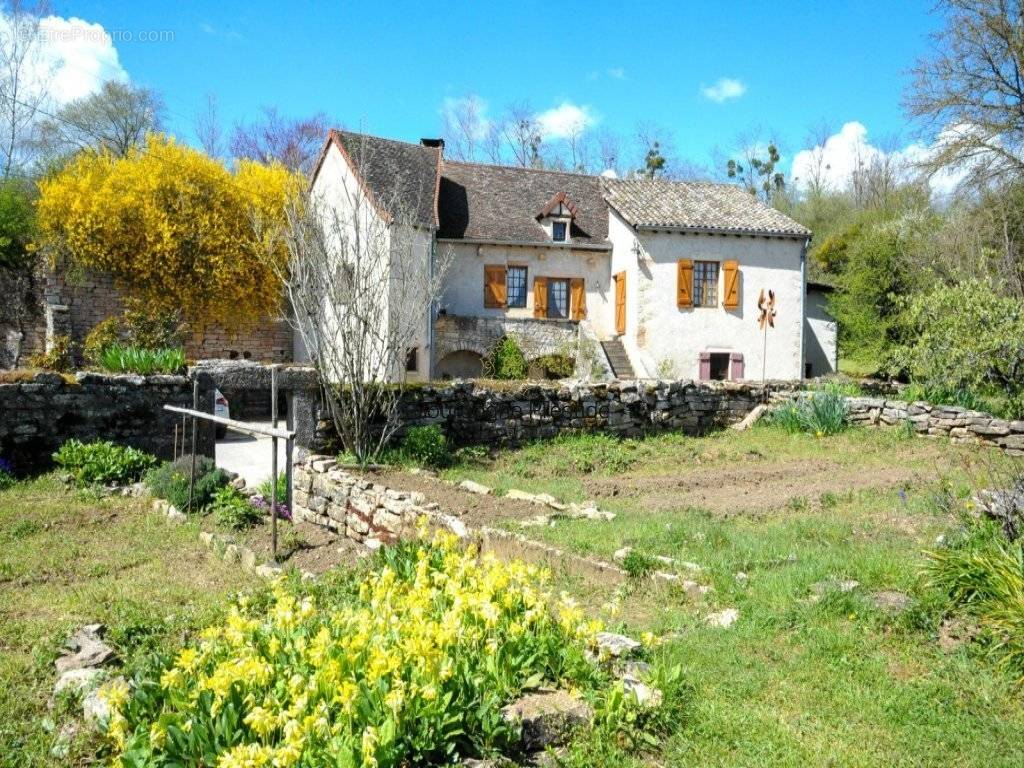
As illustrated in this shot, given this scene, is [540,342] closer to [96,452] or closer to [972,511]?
[96,452]

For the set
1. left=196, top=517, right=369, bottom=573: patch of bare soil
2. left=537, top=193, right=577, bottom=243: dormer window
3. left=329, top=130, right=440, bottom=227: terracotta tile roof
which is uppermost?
left=329, top=130, right=440, bottom=227: terracotta tile roof

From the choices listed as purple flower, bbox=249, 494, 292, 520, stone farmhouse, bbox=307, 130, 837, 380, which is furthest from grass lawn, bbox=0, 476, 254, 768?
stone farmhouse, bbox=307, 130, 837, 380

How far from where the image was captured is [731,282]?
2300 cm

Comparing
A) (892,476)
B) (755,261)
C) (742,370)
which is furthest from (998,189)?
(892,476)

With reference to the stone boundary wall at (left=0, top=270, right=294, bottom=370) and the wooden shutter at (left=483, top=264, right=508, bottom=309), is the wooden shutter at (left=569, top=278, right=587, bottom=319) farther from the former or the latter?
the stone boundary wall at (left=0, top=270, right=294, bottom=370)

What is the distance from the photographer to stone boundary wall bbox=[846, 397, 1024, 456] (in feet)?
40.4

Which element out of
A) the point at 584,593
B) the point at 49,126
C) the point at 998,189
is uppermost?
the point at 49,126

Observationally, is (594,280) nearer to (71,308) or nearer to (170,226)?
(170,226)

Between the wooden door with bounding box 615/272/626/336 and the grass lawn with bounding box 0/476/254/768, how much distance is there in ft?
55.0

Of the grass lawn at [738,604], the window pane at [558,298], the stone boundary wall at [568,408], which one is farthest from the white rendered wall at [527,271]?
the grass lawn at [738,604]

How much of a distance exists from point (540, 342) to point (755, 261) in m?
7.36

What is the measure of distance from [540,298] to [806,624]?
1939 cm

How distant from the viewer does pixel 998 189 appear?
22656mm

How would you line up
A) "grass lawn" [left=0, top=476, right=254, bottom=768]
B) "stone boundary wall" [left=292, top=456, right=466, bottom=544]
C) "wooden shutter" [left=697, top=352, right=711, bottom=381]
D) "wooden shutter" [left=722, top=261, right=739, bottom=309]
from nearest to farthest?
1. "grass lawn" [left=0, top=476, right=254, bottom=768]
2. "stone boundary wall" [left=292, top=456, right=466, bottom=544]
3. "wooden shutter" [left=722, top=261, right=739, bottom=309]
4. "wooden shutter" [left=697, top=352, right=711, bottom=381]
